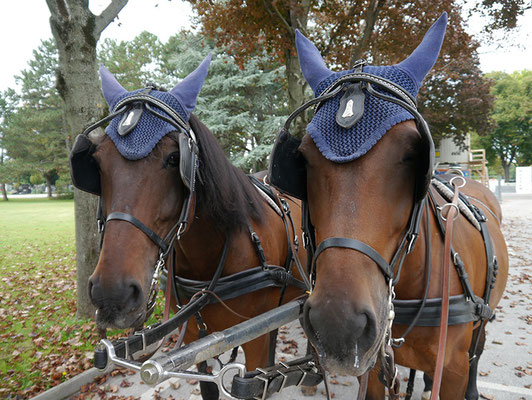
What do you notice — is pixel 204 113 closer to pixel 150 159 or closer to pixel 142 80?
pixel 150 159

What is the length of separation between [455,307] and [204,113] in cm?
1604

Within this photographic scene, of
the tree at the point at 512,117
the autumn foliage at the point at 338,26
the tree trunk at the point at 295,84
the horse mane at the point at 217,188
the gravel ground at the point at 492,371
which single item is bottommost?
the gravel ground at the point at 492,371

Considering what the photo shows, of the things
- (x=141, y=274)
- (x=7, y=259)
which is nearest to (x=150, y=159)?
(x=141, y=274)

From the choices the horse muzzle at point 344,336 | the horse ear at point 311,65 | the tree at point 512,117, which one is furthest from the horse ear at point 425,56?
the tree at point 512,117

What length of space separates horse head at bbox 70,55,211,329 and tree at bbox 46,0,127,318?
3.20 metres

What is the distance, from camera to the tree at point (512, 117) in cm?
3666

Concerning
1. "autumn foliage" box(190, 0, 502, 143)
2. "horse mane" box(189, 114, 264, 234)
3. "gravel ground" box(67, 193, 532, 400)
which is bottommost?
"gravel ground" box(67, 193, 532, 400)

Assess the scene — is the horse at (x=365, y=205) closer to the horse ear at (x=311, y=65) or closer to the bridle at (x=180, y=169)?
the horse ear at (x=311, y=65)

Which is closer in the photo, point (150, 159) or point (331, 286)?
point (331, 286)

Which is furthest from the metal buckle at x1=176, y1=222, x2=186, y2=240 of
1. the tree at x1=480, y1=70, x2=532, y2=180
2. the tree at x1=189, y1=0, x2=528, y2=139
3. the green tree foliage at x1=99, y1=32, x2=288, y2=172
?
the tree at x1=480, y1=70, x2=532, y2=180

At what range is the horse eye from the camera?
1.80 metres

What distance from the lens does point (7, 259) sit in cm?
922

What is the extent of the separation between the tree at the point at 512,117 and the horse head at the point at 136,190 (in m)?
41.2

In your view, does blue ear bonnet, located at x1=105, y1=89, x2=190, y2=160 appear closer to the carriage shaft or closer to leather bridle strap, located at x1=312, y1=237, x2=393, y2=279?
the carriage shaft
